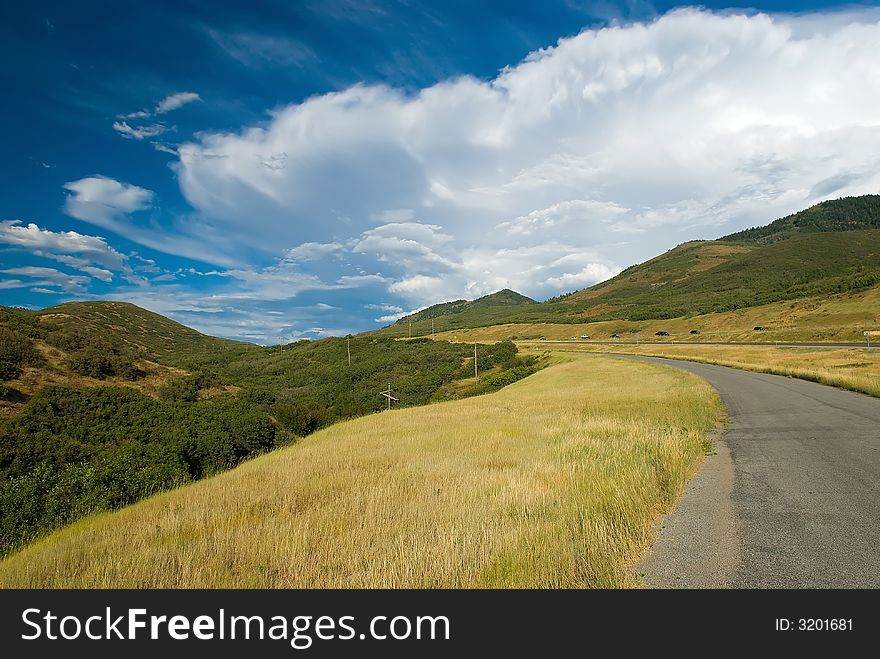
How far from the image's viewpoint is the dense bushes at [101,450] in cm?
1259

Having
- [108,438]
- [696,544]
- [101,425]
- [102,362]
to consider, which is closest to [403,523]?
[696,544]

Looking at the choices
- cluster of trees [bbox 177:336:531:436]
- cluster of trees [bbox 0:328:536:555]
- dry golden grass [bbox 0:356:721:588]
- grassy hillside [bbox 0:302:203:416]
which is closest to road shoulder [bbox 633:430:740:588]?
dry golden grass [bbox 0:356:721:588]

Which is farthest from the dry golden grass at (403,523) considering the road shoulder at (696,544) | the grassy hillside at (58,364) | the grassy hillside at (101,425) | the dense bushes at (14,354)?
the dense bushes at (14,354)

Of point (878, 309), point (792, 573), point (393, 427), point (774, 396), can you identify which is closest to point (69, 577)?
point (792, 573)

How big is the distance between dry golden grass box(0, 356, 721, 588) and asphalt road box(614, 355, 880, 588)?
1.74 ft

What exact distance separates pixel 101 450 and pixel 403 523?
20671mm

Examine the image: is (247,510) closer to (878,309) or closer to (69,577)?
(69,577)

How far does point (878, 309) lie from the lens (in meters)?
83.8

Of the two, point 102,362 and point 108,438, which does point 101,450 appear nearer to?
point 108,438

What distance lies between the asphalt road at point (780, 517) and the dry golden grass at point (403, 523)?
1.74ft

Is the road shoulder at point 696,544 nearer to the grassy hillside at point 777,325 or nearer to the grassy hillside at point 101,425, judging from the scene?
the grassy hillside at point 101,425

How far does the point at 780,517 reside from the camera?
23.0ft
